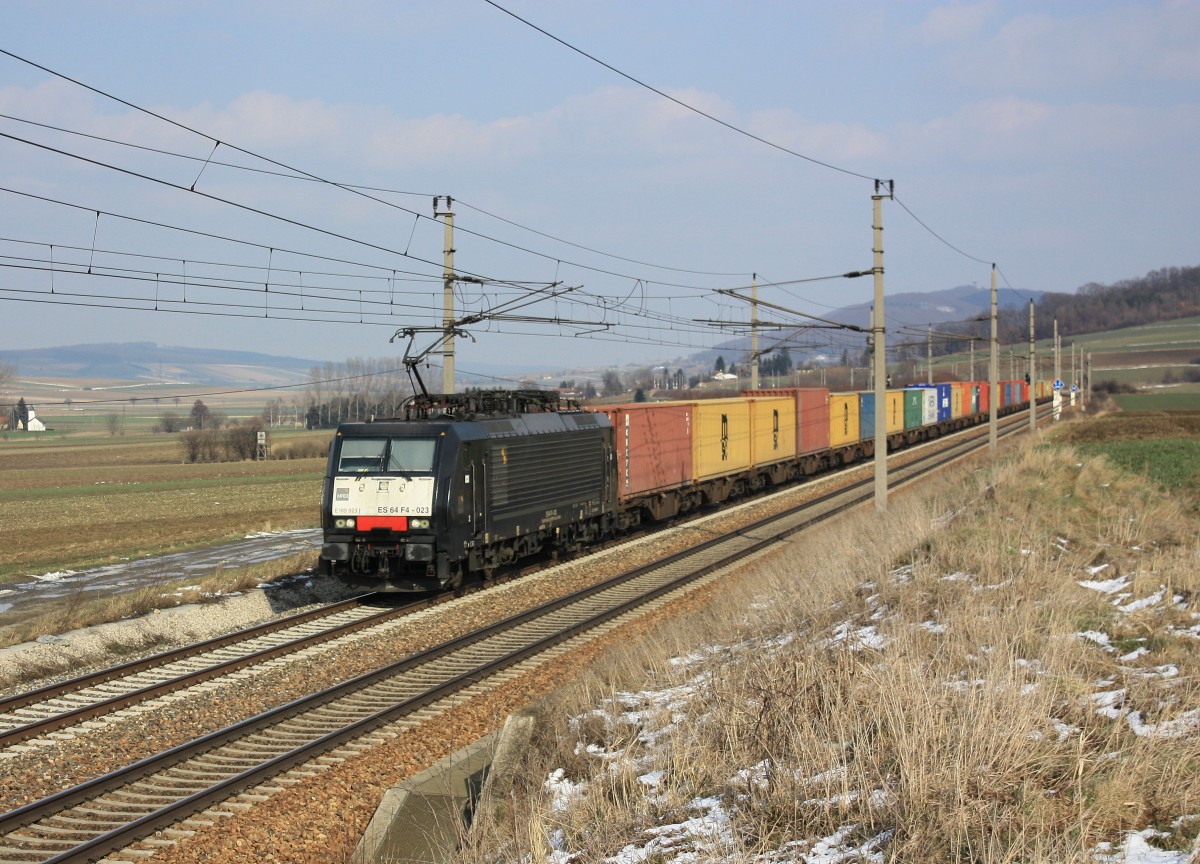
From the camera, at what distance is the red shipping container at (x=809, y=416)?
116ft

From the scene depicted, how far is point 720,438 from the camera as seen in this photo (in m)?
29.2

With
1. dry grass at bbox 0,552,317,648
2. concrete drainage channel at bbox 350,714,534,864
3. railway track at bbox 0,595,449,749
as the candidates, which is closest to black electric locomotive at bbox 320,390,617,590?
railway track at bbox 0,595,449,749

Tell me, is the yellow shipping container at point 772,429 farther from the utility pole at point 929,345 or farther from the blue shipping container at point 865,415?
the blue shipping container at point 865,415

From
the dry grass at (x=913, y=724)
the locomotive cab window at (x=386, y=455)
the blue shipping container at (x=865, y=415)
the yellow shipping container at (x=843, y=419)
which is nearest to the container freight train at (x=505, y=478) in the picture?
the locomotive cab window at (x=386, y=455)

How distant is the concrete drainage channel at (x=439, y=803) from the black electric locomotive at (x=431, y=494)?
22.8ft

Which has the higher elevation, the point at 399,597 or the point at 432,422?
the point at 432,422

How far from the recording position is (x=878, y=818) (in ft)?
18.7

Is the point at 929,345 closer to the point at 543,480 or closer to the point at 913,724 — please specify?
the point at 543,480

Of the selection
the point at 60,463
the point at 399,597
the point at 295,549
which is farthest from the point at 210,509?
the point at 60,463

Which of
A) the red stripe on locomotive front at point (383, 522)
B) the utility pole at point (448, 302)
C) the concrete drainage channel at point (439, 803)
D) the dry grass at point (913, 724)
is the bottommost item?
the concrete drainage channel at point (439, 803)

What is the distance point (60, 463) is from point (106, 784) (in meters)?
67.9

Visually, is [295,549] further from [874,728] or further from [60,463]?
[60,463]

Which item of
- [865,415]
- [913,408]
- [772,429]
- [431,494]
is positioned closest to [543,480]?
[431,494]

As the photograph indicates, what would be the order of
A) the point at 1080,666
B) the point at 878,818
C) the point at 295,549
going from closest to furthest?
the point at 878,818
the point at 1080,666
the point at 295,549
